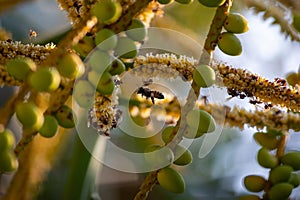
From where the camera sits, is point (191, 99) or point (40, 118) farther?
point (191, 99)

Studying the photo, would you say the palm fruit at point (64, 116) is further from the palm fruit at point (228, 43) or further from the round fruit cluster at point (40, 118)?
the palm fruit at point (228, 43)

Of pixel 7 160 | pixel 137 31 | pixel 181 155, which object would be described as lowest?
pixel 7 160

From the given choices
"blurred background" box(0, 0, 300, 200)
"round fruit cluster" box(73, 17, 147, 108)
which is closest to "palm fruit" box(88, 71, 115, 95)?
"round fruit cluster" box(73, 17, 147, 108)

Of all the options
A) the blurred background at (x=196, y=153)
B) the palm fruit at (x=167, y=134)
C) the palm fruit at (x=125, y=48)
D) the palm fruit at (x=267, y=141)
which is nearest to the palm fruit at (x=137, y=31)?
the palm fruit at (x=125, y=48)

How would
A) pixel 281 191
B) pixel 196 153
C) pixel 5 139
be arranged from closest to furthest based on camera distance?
pixel 5 139 < pixel 281 191 < pixel 196 153

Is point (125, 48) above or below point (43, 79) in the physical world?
above

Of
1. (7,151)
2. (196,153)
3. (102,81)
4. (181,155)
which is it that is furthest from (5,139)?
(196,153)

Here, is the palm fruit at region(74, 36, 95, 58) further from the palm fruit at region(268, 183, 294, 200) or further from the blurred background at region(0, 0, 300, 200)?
the blurred background at region(0, 0, 300, 200)

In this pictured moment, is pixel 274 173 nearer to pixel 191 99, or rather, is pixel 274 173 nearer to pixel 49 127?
pixel 191 99

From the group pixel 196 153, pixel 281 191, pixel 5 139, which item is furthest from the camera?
pixel 196 153

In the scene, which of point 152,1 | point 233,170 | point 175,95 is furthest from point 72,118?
point 233,170
